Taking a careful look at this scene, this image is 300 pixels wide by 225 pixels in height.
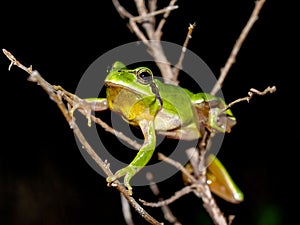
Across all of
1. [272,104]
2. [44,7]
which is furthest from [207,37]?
[44,7]

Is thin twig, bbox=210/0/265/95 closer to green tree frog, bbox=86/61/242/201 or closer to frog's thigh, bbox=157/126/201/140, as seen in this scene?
green tree frog, bbox=86/61/242/201

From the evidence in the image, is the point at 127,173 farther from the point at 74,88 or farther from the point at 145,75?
the point at 74,88

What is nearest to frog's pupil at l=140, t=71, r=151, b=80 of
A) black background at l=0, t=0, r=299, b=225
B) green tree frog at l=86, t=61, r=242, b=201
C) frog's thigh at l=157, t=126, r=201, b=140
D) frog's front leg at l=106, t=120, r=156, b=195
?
green tree frog at l=86, t=61, r=242, b=201

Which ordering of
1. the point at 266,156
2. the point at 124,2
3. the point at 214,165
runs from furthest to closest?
the point at 266,156 → the point at 124,2 → the point at 214,165

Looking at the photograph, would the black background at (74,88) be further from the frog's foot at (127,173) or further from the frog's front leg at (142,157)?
the frog's foot at (127,173)

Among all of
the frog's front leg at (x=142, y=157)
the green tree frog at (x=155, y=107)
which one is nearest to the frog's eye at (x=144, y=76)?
the green tree frog at (x=155, y=107)

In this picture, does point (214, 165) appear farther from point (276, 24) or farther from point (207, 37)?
point (276, 24)
